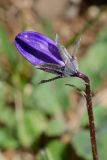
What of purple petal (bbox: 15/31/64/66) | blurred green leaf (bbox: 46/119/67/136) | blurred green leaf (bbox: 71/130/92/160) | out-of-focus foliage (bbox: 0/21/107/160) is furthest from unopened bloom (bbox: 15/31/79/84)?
blurred green leaf (bbox: 46/119/67/136)

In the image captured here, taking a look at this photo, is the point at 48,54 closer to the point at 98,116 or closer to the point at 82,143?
the point at 82,143

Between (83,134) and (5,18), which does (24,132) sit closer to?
(83,134)

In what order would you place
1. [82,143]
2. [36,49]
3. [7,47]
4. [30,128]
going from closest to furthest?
[36,49] < [82,143] < [30,128] < [7,47]

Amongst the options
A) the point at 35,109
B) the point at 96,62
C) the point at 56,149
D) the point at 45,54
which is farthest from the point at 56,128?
the point at 45,54

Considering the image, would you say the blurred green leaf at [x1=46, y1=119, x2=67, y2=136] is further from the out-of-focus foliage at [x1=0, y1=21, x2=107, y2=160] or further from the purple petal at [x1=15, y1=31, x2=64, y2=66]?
the purple petal at [x1=15, y1=31, x2=64, y2=66]

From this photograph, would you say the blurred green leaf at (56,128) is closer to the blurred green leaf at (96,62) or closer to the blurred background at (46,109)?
the blurred background at (46,109)

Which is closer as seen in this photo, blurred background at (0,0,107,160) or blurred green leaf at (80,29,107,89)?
blurred background at (0,0,107,160)

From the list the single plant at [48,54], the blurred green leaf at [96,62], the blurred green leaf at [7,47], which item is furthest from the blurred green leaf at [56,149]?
the single plant at [48,54]

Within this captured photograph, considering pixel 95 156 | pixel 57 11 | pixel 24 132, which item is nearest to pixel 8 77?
pixel 24 132
